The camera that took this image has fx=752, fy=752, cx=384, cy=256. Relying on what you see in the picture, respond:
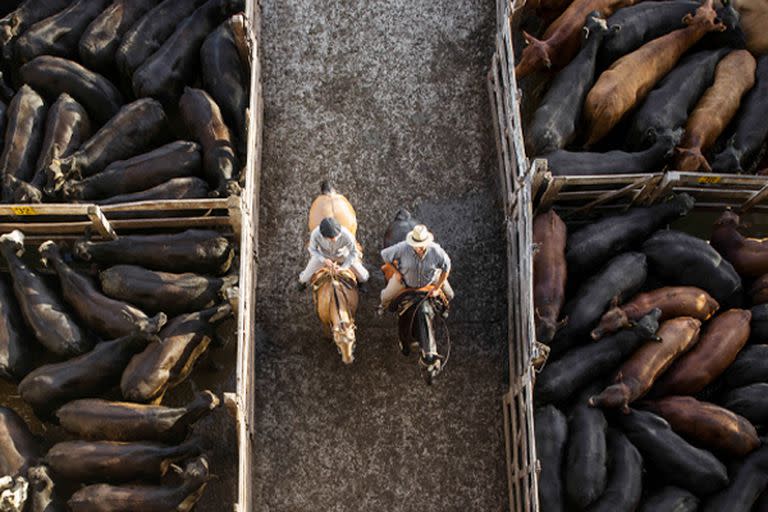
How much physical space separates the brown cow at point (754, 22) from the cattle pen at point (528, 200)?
1.93 meters

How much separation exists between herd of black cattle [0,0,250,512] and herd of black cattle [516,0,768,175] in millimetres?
3304

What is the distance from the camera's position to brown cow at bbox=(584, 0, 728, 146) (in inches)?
302

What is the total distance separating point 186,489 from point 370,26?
18.5 feet

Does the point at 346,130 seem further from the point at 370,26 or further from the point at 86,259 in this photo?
the point at 86,259

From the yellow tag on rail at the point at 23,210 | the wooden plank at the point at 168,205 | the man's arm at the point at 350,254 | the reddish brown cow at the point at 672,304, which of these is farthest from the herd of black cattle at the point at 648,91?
the yellow tag on rail at the point at 23,210

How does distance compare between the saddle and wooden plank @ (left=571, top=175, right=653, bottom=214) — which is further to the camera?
wooden plank @ (left=571, top=175, right=653, bottom=214)

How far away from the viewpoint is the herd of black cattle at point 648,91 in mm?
7551

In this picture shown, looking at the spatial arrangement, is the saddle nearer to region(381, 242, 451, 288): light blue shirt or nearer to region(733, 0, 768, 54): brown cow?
region(381, 242, 451, 288): light blue shirt

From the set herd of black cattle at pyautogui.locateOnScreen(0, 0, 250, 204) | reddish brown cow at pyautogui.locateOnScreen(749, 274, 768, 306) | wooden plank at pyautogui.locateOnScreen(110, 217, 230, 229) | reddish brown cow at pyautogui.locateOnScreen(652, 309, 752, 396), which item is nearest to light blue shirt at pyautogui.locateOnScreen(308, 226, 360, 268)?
herd of black cattle at pyautogui.locateOnScreen(0, 0, 250, 204)

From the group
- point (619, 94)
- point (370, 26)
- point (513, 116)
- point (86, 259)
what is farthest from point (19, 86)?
point (619, 94)

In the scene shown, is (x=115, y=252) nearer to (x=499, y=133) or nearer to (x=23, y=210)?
(x=23, y=210)

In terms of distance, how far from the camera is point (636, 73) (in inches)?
309

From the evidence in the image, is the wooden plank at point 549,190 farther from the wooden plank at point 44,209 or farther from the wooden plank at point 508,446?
the wooden plank at point 44,209

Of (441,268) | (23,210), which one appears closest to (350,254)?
(441,268)
